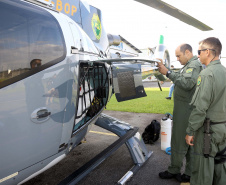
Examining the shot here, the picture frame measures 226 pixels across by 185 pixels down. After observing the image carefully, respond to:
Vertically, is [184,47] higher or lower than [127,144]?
higher

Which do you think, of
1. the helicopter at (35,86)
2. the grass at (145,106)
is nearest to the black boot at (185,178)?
the helicopter at (35,86)

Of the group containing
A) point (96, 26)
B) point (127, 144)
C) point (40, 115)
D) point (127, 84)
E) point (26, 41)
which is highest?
point (96, 26)

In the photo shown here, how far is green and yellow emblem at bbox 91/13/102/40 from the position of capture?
11.1 feet

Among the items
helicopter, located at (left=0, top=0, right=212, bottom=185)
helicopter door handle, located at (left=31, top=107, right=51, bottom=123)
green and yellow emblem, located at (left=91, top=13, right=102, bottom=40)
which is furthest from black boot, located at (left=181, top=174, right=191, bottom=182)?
green and yellow emblem, located at (left=91, top=13, right=102, bottom=40)

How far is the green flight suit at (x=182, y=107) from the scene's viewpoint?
2404mm

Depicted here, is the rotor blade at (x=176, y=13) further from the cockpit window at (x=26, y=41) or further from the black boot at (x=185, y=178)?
the black boot at (x=185, y=178)

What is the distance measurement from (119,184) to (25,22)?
2140 mm

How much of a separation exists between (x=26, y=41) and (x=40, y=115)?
58cm

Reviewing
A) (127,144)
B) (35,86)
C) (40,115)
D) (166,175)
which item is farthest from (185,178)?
(35,86)

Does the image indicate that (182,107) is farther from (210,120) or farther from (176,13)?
(176,13)

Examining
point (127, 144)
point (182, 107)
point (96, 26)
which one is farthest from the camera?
point (96, 26)

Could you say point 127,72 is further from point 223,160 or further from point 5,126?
point 5,126

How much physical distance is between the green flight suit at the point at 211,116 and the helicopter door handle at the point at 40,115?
1.40 metres

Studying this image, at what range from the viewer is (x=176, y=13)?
4020 mm
